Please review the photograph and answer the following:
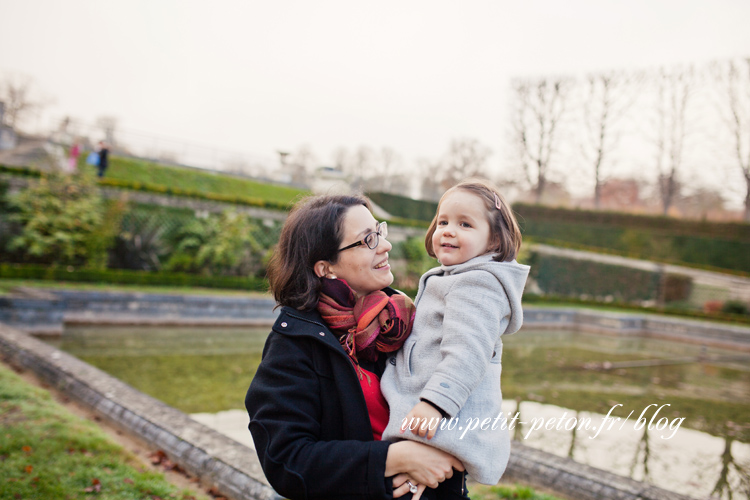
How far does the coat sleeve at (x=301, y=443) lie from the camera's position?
124 centimetres

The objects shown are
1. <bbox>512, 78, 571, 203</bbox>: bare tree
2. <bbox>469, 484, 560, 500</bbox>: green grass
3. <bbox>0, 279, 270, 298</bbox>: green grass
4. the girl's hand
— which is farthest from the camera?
<bbox>512, 78, 571, 203</bbox>: bare tree

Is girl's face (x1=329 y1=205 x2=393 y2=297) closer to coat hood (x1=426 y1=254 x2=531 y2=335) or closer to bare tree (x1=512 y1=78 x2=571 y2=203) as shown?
coat hood (x1=426 y1=254 x2=531 y2=335)

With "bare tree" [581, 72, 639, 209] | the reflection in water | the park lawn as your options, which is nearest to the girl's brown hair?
the reflection in water

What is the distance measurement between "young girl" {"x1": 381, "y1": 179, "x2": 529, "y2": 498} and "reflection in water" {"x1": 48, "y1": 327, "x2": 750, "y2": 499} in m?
2.04

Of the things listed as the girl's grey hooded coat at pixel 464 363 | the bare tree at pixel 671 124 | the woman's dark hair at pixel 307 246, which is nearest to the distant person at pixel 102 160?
the woman's dark hair at pixel 307 246

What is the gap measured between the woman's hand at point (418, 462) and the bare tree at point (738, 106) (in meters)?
29.0

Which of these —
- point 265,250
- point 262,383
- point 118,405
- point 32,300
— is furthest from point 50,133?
point 262,383

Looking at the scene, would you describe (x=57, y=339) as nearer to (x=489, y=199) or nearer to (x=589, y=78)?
(x=489, y=199)

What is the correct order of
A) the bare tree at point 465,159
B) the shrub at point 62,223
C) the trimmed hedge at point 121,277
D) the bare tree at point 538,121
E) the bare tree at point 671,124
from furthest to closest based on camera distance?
the bare tree at point 465,159 → the bare tree at point 538,121 → the bare tree at point 671,124 → the shrub at point 62,223 → the trimmed hedge at point 121,277

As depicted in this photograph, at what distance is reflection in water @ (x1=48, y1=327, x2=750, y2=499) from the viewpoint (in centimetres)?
453

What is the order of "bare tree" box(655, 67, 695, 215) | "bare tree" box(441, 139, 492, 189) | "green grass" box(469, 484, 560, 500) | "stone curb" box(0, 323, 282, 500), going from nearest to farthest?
"stone curb" box(0, 323, 282, 500) → "green grass" box(469, 484, 560, 500) → "bare tree" box(655, 67, 695, 215) → "bare tree" box(441, 139, 492, 189)

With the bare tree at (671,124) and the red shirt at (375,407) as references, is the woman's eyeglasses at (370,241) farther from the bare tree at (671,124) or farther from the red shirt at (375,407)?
the bare tree at (671,124)

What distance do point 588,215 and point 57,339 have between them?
24383 millimetres

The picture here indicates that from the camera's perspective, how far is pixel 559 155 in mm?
29625
